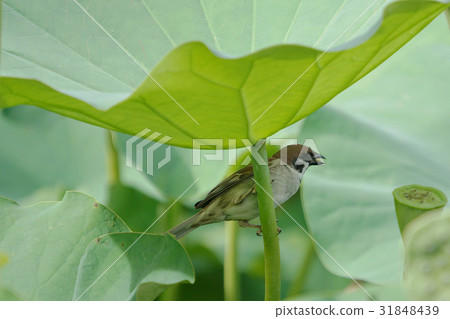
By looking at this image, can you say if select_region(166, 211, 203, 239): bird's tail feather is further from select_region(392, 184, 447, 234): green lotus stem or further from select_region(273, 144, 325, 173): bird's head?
select_region(392, 184, 447, 234): green lotus stem

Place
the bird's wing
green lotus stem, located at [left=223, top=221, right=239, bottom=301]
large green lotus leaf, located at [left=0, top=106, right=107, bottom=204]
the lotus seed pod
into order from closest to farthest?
the lotus seed pod, the bird's wing, green lotus stem, located at [left=223, top=221, right=239, bottom=301], large green lotus leaf, located at [left=0, top=106, right=107, bottom=204]

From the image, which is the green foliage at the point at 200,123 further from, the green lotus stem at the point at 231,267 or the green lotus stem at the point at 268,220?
the green lotus stem at the point at 231,267

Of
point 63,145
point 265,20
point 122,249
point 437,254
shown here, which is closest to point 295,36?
point 265,20

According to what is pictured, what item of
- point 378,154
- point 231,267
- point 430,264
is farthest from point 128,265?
point 378,154

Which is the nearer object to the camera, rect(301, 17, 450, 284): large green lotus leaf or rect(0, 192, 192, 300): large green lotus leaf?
rect(0, 192, 192, 300): large green lotus leaf

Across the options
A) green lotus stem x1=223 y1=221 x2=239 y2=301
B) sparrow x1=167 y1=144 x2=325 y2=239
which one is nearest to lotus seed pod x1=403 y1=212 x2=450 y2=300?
sparrow x1=167 y1=144 x2=325 y2=239

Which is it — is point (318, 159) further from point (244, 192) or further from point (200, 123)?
point (200, 123)
